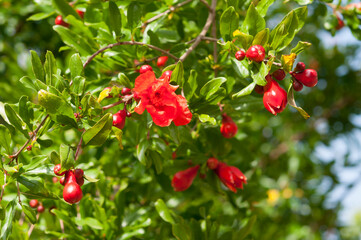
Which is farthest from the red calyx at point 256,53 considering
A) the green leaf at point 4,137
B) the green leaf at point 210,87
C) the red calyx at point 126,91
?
the green leaf at point 4,137

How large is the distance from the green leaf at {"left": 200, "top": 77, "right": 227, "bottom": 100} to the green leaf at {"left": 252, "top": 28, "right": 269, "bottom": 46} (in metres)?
0.14

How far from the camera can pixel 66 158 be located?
0.90 m

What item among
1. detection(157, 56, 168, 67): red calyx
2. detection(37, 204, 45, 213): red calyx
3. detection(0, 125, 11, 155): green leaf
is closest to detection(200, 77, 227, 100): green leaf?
detection(157, 56, 168, 67): red calyx

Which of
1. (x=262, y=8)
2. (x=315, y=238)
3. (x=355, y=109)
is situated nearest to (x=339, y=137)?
(x=355, y=109)

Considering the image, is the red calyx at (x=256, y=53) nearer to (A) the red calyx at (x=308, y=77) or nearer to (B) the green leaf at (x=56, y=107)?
(A) the red calyx at (x=308, y=77)

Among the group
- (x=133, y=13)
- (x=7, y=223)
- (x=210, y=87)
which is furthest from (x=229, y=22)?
(x=7, y=223)

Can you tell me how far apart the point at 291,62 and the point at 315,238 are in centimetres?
211

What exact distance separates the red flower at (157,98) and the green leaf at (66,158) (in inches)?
7.3

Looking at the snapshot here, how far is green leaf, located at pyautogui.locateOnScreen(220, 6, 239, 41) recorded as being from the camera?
1.08 metres

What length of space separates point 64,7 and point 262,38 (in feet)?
2.52

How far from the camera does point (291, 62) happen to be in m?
0.96

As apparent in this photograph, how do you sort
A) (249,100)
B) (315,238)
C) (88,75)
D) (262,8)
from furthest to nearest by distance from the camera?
(315,238) < (88,75) < (249,100) < (262,8)

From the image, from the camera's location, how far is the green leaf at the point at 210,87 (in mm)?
1082

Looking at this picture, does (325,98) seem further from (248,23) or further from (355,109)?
(248,23)
